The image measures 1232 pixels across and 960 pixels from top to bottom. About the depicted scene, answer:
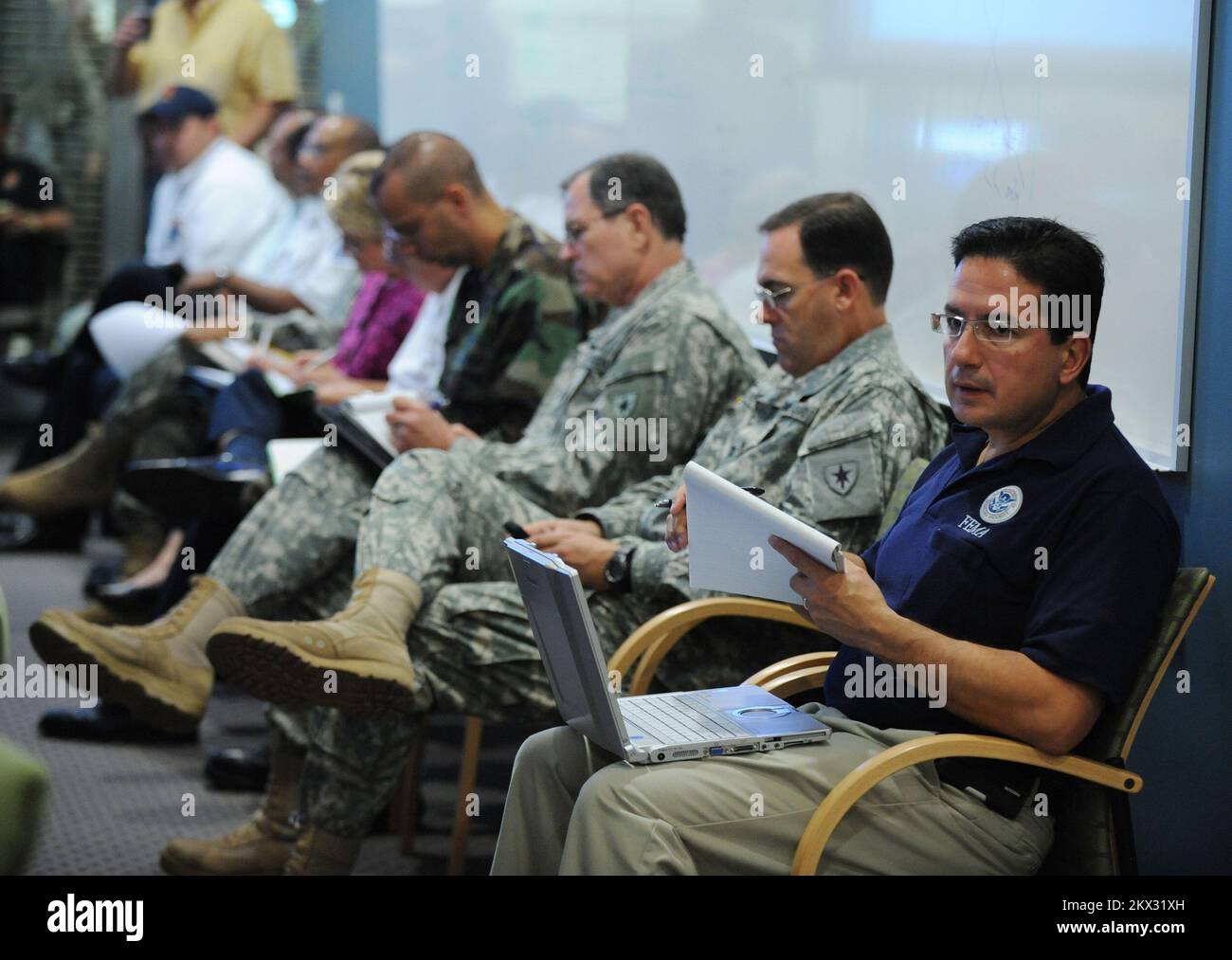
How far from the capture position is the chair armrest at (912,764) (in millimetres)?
1571

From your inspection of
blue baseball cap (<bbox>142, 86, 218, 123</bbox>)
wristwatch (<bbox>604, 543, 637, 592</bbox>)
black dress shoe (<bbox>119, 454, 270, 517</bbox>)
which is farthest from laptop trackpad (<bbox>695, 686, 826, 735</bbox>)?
blue baseball cap (<bbox>142, 86, 218, 123</bbox>)

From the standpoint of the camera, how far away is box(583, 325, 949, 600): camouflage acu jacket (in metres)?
2.13

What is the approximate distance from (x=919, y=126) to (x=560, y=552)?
1046mm

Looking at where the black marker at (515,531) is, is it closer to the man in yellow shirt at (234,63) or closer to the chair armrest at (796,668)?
the chair armrest at (796,668)

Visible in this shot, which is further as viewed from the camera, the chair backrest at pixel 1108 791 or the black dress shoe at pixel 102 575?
the black dress shoe at pixel 102 575

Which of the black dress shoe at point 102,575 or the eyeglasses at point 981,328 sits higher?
the eyeglasses at point 981,328

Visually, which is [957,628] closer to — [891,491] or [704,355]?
[891,491]

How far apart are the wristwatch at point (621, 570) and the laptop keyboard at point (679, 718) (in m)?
0.44

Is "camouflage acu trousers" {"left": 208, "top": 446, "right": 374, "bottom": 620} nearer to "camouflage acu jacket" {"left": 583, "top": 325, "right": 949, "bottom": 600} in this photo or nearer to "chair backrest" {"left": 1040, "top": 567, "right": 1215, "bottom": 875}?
"camouflage acu jacket" {"left": 583, "top": 325, "right": 949, "bottom": 600}

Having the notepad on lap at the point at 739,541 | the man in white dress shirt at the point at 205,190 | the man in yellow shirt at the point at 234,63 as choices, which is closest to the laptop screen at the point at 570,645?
the notepad on lap at the point at 739,541

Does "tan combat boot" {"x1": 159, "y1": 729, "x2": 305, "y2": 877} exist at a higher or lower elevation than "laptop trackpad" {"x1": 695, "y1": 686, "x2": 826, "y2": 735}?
lower

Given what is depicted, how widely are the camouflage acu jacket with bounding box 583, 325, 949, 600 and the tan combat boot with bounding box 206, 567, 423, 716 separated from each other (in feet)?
1.37

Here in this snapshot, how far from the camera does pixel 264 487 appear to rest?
323 cm
